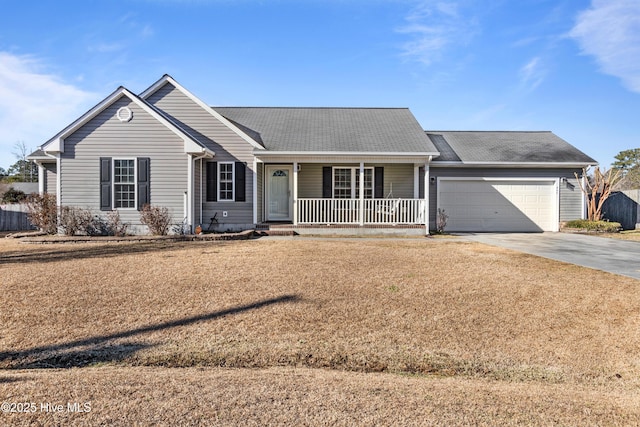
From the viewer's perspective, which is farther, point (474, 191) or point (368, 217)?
point (474, 191)

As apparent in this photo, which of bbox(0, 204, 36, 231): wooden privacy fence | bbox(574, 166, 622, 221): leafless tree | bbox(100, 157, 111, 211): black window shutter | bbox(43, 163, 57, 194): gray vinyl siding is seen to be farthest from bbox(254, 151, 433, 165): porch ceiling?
bbox(0, 204, 36, 231): wooden privacy fence

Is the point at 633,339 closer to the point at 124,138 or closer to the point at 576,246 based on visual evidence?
the point at 576,246

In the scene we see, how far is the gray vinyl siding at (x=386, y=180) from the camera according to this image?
16344mm

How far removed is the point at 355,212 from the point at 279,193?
130 inches

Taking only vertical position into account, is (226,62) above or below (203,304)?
above

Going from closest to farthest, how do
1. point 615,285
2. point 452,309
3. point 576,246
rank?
point 452,309 < point 615,285 < point 576,246

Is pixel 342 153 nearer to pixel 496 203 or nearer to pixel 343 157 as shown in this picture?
pixel 343 157

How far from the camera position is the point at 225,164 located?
48.2 ft

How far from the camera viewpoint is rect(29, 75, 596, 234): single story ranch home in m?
13.3

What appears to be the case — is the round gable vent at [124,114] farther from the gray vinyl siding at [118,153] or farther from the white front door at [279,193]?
the white front door at [279,193]

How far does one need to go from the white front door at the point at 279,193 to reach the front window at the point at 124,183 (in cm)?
488

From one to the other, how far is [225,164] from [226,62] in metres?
4.33

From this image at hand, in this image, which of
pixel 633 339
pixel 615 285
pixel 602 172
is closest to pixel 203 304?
pixel 633 339

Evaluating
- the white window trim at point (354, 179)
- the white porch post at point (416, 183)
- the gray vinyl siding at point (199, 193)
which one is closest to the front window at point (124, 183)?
the gray vinyl siding at point (199, 193)
